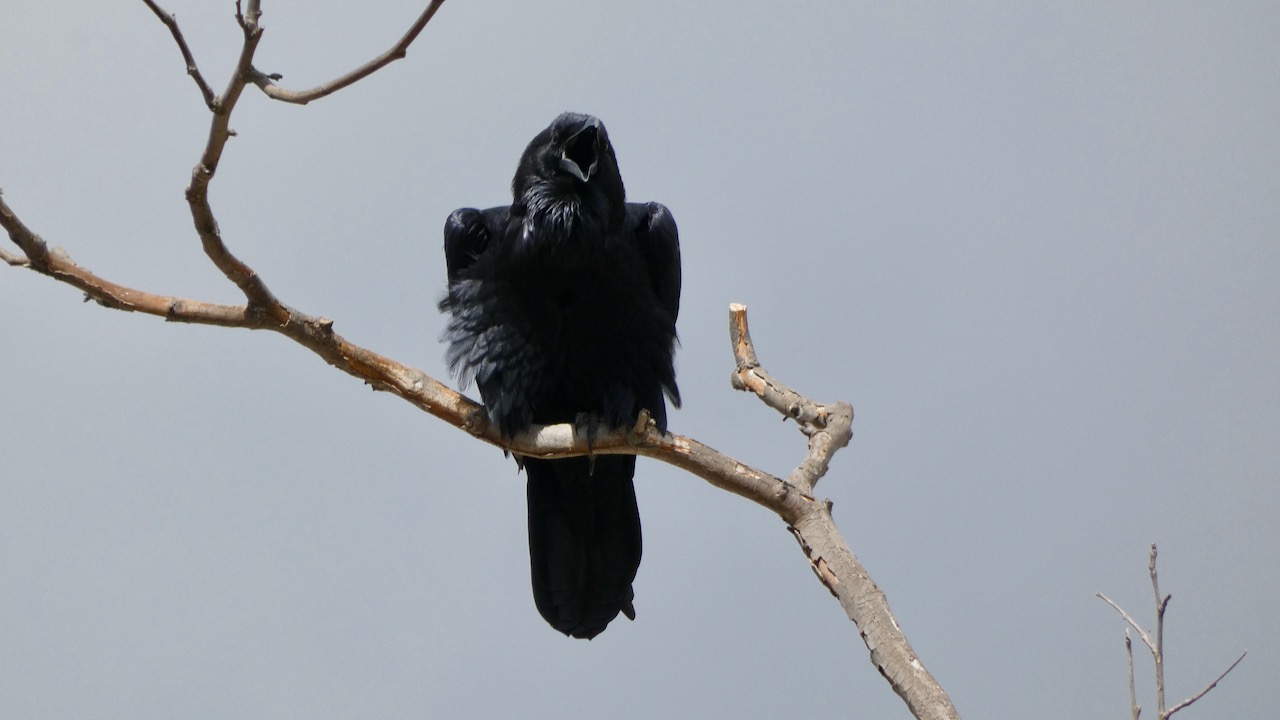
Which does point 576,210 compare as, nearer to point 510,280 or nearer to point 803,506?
point 510,280

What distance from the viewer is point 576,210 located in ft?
15.8

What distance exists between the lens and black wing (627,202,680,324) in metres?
5.25

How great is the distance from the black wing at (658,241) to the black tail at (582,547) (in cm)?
83

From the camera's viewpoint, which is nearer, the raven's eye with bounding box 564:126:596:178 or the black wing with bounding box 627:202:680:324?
the raven's eye with bounding box 564:126:596:178

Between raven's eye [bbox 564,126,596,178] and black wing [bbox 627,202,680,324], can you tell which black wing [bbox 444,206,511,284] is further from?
black wing [bbox 627,202,680,324]

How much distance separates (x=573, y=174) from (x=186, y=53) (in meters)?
2.18

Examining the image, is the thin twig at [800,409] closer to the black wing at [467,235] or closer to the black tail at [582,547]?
the black tail at [582,547]

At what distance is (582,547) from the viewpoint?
5305mm

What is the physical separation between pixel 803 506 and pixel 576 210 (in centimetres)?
156

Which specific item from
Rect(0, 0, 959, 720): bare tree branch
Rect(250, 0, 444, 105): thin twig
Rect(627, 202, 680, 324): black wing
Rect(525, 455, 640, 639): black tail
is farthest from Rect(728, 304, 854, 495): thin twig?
Rect(250, 0, 444, 105): thin twig

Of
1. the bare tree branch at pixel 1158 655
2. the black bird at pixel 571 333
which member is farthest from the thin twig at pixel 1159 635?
the black bird at pixel 571 333

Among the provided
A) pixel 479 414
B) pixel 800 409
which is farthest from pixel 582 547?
pixel 800 409

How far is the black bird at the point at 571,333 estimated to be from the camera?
4805mm

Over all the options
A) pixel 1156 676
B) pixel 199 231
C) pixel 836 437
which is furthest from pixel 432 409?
Answer: pixel 1156 676
